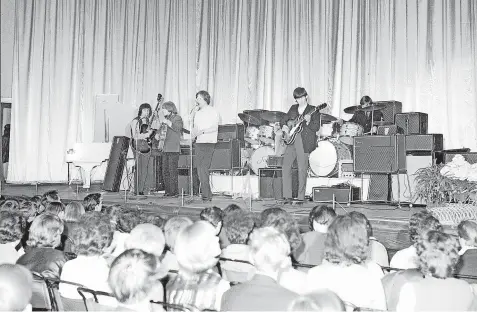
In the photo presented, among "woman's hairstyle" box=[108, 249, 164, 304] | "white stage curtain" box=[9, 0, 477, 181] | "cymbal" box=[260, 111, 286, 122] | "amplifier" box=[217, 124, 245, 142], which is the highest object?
"white stage curtain" box=[9, 0, 477, 181]

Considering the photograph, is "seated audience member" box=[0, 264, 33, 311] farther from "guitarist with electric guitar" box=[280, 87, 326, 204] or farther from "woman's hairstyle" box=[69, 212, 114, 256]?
"guitarist with electric guitar" box=[280, 87, 326, 204]

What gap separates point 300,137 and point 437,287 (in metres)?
4.32

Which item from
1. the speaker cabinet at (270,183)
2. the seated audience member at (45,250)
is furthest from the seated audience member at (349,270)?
the speaker cabinet at (270,183)

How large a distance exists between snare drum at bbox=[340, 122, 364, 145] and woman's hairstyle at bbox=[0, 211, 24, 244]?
5067 millimetres

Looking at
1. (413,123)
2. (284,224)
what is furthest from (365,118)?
(284,224)

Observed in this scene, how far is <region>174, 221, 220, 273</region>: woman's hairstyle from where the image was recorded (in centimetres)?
220

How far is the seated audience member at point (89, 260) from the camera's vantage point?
2.65 m

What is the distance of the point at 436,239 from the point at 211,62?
887cm

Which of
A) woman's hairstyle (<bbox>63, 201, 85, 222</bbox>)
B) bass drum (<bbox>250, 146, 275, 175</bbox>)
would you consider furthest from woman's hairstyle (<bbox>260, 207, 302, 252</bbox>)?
bass drum (<bbox>250, 146, 275, 175</bbox>)

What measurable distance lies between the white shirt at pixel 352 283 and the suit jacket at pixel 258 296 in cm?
25

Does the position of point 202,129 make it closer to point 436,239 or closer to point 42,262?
point 42,262

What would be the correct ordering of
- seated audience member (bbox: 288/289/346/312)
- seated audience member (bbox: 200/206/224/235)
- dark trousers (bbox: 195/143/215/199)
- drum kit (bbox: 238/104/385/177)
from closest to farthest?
seated audience member (bbox: 288/289/346/312) < seated audience member (bbox: 200/206/224/235) < dark trousers (bbox: 195/143/215/199) < drum kit (bbox: 238/104/385/177)

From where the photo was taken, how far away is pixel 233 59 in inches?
417

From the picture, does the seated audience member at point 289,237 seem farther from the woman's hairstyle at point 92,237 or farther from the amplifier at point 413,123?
the amplifier at point 413,123
